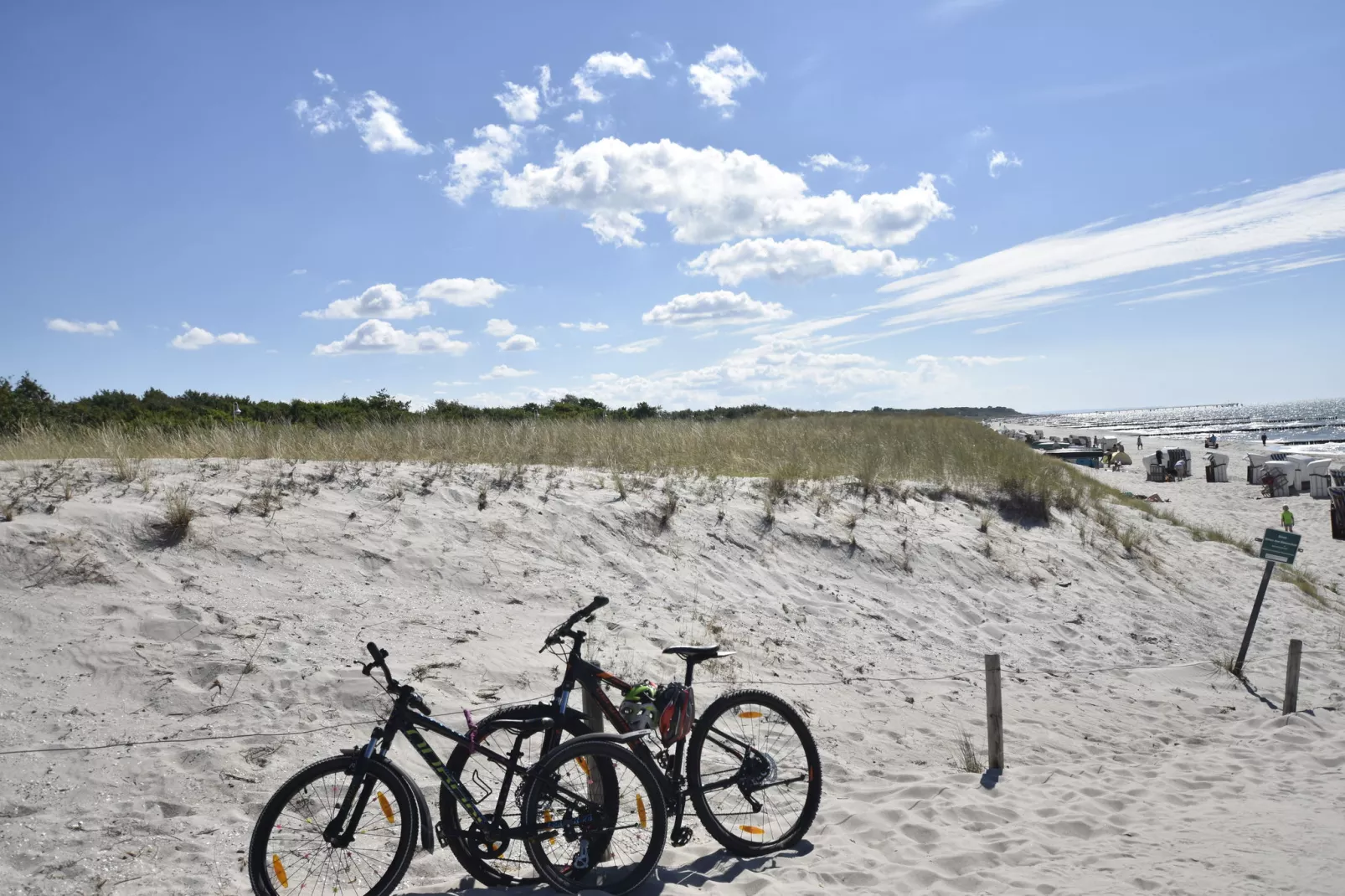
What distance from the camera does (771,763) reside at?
4566 mm

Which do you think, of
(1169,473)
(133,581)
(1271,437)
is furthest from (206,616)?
(1271,437)

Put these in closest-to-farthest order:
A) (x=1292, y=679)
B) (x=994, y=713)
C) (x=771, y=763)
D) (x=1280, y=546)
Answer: (x=771, y=763) < (x=994, y=713) < (x=1292, y=679) < (x=1280, y=546)

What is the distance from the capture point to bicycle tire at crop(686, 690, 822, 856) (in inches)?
173

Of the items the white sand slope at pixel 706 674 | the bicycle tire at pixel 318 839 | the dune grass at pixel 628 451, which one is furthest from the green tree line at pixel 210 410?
the bicycle tire at pixel 318 839

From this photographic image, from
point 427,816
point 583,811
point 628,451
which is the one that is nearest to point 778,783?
point 583,811

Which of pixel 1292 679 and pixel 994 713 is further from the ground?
pixel 994 713

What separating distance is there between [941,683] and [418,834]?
6.33m

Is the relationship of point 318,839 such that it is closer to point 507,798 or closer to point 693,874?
point 507,798

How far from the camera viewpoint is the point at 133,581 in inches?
271

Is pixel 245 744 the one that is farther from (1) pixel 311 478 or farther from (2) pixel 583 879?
(1) pixel 311 478

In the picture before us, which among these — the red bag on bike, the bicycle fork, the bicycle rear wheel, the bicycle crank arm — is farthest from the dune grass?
the bicycle crank arm

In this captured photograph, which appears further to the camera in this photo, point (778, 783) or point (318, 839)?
point (778, 783)

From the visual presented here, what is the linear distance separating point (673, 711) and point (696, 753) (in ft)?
1.10

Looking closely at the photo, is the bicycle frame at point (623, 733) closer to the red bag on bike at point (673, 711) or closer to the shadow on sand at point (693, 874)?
the red bag on bike at point (673, 711)
